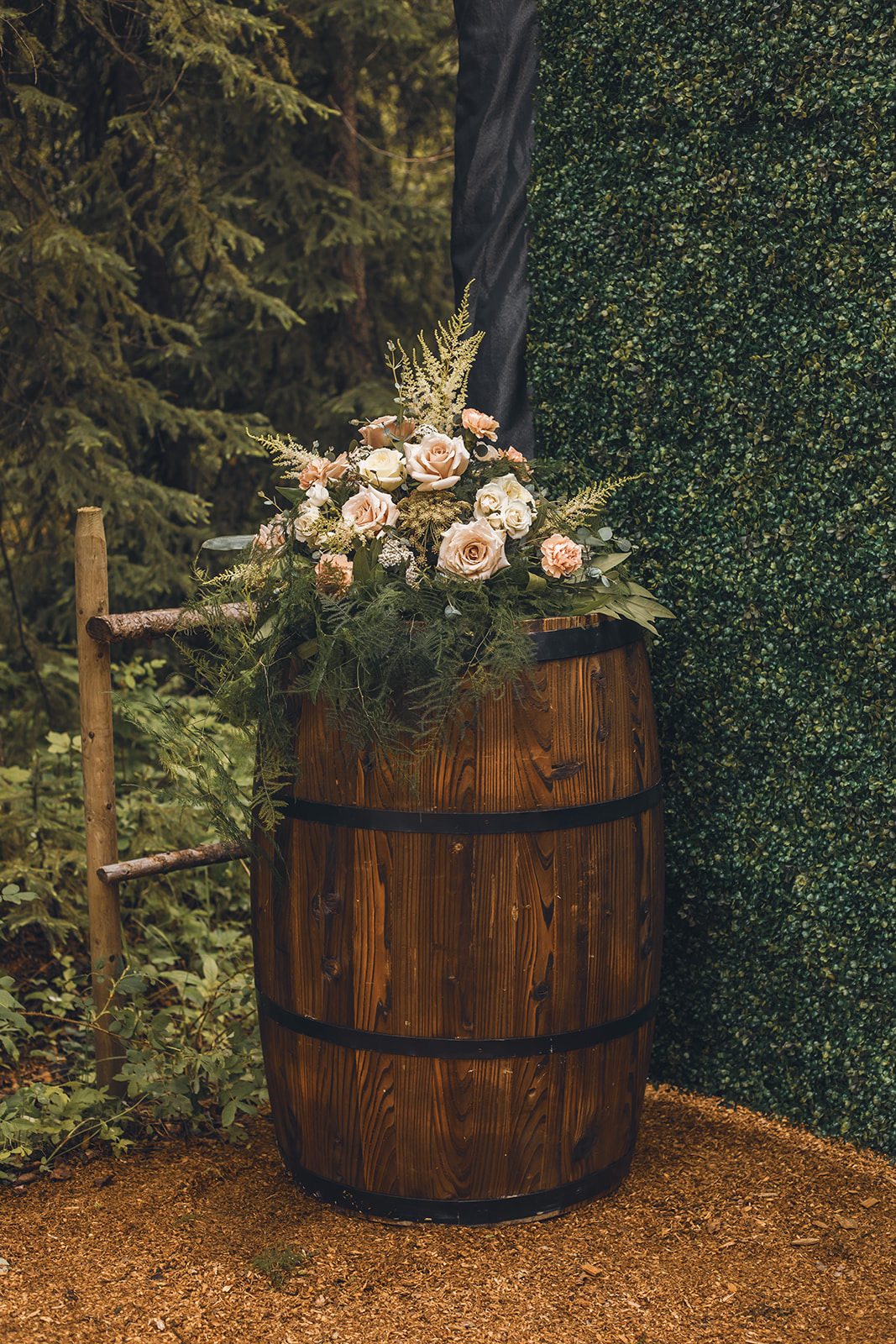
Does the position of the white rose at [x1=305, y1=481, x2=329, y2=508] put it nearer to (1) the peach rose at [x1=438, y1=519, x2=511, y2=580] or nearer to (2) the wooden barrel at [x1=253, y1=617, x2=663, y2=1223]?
(1) the peach rose at [x1=438, y1=519, x2=511, y2=580]

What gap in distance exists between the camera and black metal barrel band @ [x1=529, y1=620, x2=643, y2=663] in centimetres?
199

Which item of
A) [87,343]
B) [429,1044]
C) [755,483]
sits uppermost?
[87,343]

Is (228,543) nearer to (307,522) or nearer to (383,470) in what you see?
(307,522)

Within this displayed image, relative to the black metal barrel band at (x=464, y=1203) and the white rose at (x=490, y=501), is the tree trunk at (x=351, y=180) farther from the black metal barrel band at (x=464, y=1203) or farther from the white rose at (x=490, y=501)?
the black metal barrel band at (x=464, y=1203)

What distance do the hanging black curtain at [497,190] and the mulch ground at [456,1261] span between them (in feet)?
5.81

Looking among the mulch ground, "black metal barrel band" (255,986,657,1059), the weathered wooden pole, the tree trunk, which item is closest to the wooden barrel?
"black metal barrel band" (255,986,657,1059)

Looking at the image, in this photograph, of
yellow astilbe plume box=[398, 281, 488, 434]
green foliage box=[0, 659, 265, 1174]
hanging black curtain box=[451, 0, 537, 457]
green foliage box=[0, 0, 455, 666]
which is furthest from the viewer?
green foliage box=[0, 0, 455, 666]

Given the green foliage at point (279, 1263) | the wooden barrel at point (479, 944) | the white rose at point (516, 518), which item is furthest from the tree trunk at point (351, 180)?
the green foliage at point (279, 1263)

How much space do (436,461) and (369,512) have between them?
0.16 m

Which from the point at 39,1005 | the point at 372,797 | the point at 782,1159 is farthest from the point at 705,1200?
the point at 39,1005

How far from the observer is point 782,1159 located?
245 centimetres

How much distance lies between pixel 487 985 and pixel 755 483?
1.24 meters

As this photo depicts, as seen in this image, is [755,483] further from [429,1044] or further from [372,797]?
[429,1044]

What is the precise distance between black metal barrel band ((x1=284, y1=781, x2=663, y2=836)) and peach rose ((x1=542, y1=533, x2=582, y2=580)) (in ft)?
1.41
